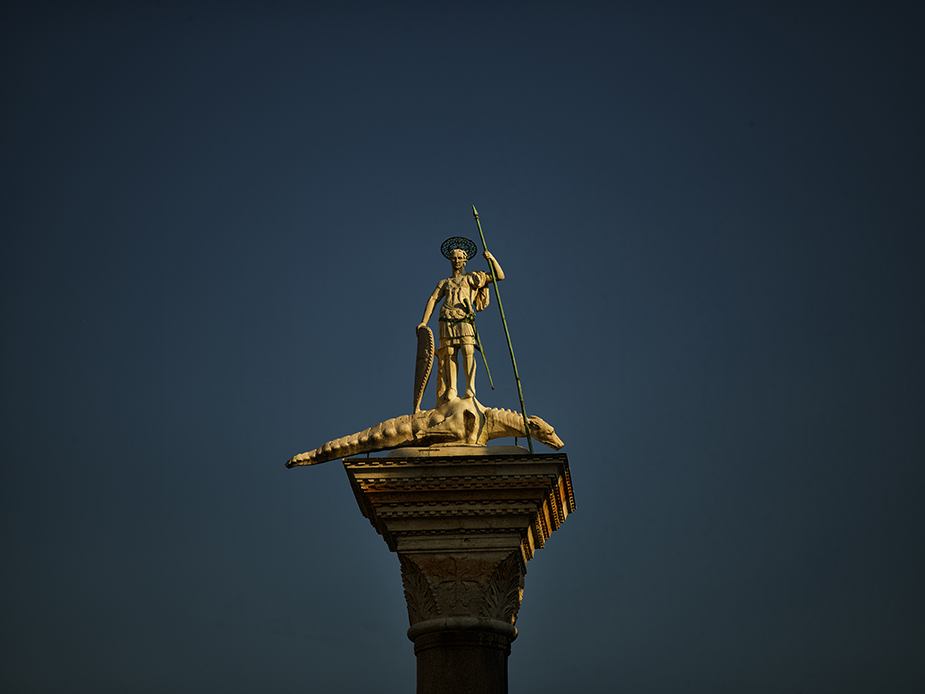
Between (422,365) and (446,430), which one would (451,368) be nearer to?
(422,365)

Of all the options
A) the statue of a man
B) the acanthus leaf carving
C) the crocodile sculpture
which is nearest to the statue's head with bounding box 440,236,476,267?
the statue of a man

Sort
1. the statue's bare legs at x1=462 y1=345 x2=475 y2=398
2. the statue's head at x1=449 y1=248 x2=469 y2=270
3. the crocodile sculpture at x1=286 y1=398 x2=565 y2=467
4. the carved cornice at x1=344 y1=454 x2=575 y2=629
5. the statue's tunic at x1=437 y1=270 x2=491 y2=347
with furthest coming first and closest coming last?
1. the statue's head at x1=449 y1=248 x2=469 y2=270
2. the statue's tunic at x1=437 y1=270 x2=491 y2=347
3. the statue's bare legs at x1=462 y1=345 x2=475 y2=398
4. the crocodile sculpture at x1=286 y1=398 x2=565 y2=467
5. the carved cornice at x1=344 y1=454 x2=575 y2=629

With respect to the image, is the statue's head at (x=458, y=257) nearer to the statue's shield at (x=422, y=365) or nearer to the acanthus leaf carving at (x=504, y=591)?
the statue's shield at (x=422, y=365)

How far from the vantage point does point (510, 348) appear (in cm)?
1443

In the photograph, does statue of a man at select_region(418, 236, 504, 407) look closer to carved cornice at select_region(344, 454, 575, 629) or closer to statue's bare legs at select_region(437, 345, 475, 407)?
statue's bare legs at select_region(437, 345, 475, 407)

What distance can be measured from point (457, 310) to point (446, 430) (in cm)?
211

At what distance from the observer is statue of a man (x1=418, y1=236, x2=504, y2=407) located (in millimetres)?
14492

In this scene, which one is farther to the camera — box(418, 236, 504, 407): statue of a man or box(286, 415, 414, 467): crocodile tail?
box(418, 236, 504, 407): statue of a man

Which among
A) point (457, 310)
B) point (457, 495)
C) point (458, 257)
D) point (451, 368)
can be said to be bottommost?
point (457, 495)

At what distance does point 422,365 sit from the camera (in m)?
14.5

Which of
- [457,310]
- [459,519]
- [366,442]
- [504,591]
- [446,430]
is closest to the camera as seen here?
[504,591]

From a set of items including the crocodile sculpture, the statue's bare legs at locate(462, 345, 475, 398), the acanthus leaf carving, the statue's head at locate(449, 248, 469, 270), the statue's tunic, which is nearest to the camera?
the acanthus leaf carving

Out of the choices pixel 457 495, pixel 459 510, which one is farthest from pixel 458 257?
pixel 459 510

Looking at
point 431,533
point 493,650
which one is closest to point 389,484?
point 431,533
